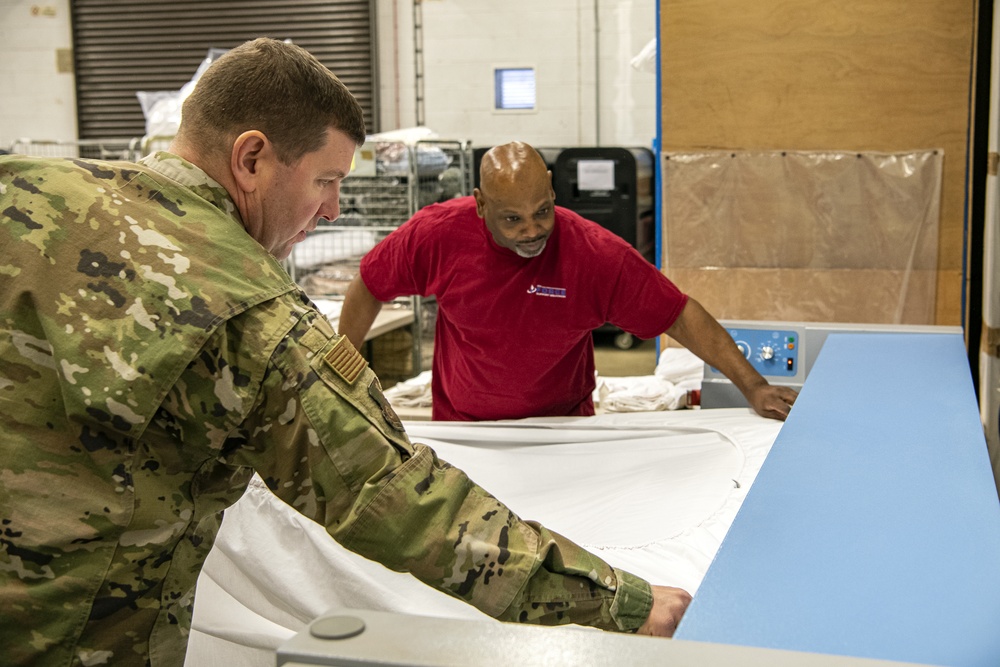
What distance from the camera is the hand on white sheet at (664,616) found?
1085mm

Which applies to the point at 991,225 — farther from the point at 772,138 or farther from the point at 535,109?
the point at 535,109

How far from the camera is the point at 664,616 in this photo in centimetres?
109

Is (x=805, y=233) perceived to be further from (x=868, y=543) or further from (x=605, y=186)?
(x=605, y=186)

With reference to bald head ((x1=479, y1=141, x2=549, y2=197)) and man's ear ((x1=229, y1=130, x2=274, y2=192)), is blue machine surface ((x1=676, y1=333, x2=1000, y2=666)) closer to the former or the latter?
man's ear ((x1=229, y1=130, x2=274, y2=192))

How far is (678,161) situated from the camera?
11.3 ft

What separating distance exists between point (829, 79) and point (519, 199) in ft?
4.73

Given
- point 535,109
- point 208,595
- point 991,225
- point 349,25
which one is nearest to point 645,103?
point 535,109

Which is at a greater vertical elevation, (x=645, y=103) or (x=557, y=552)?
(x=645, y=103)

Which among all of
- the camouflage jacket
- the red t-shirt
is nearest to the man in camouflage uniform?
the camouflage jacket

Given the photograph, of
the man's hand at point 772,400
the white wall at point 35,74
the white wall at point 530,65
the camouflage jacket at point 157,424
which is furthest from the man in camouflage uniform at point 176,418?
the white wall at point 35,74

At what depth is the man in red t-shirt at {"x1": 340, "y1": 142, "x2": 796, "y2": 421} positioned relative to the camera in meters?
2.37

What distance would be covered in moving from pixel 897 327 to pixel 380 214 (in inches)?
141

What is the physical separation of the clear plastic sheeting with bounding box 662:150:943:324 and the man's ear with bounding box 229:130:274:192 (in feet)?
8.29

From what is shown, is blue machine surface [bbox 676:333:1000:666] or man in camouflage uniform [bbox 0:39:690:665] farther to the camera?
man in camouflage uniform [bbox 0:39:690:665]
